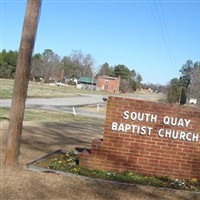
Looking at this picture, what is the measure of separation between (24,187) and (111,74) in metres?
157

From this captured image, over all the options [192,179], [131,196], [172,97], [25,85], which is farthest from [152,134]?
[172,97]

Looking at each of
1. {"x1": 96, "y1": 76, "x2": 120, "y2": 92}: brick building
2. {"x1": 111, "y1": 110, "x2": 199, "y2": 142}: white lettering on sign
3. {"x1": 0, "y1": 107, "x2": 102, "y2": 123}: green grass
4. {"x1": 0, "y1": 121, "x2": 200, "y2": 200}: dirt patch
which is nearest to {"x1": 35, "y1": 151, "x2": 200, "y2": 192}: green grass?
{"x1": 0, "y1": 121, "x2": 200, "y2": 200}: dirt patch

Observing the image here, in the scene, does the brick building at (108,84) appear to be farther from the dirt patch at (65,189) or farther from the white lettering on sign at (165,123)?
the dirt patch at (65,189)

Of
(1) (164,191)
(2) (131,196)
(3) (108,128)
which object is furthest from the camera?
(3) (108,128)

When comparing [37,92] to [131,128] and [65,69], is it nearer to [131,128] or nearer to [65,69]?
[131,128]

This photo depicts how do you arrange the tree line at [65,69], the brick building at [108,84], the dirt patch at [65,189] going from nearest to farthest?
the dirt patch at [65,189] < the tree line at [65,69] < the brick building at [108,84]

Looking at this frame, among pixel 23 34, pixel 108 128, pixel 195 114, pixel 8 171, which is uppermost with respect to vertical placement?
pixel 23 34

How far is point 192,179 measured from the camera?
326 inches

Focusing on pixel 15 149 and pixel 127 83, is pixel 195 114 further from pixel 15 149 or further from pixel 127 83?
pixel 127 83

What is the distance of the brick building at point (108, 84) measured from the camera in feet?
438

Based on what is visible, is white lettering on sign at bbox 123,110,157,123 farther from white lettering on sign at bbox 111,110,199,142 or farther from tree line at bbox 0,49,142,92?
tree line at bbox 0,49,142,92

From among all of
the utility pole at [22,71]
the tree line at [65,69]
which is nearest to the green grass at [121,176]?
the utility pole at [22,71]

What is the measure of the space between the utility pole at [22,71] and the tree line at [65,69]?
339ft

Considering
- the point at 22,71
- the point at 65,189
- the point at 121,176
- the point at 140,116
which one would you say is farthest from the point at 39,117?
the point at 65,189
